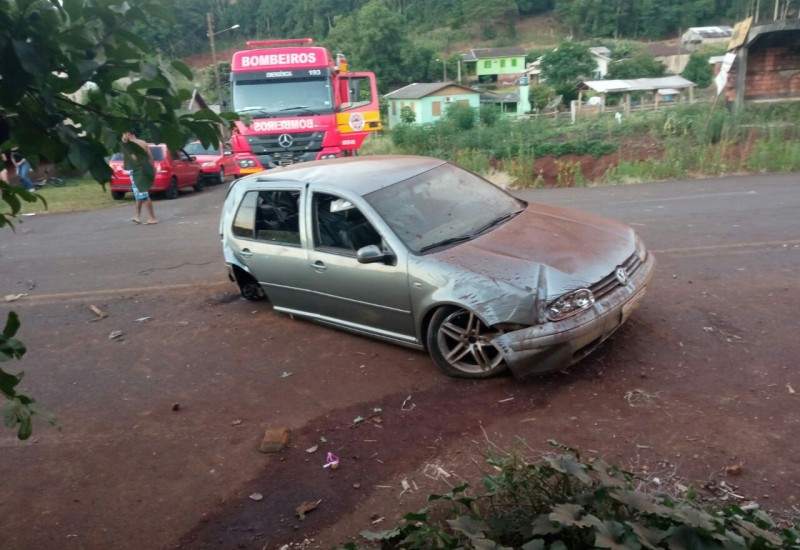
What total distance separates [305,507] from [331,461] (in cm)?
48

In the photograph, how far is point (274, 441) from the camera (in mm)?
4441

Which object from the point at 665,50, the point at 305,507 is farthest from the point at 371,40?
the point at 305,507

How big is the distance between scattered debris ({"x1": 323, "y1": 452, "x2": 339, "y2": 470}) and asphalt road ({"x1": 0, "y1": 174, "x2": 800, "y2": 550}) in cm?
7

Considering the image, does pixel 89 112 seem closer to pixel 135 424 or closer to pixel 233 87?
pixel 135 424

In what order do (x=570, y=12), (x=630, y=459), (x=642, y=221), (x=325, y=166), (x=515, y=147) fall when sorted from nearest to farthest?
(x=630, y=459), (x=325, y=166), (x=642, y=221), (x=515, y=147), (x=570, y=12)

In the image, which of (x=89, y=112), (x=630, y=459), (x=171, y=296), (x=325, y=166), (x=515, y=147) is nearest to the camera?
(x=89, y=112)

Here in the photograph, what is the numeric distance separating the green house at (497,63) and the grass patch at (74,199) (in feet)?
207

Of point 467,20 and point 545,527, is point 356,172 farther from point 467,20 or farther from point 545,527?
point 467,20

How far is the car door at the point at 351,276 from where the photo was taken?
5.32 metres

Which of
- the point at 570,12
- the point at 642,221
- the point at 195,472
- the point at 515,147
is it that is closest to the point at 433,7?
the point at 570,12

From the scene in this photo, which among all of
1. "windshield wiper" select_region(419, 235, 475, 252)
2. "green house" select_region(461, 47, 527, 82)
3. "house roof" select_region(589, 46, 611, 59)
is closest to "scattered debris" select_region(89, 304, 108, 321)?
"windshield wiper" select_region(419, 235, 475, 252)

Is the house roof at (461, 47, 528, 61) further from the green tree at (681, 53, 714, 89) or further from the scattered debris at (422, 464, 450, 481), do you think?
the scattered debris at (422, 464, 450, 481)

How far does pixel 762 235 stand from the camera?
8461mm

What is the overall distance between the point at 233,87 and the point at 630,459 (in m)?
13.5
